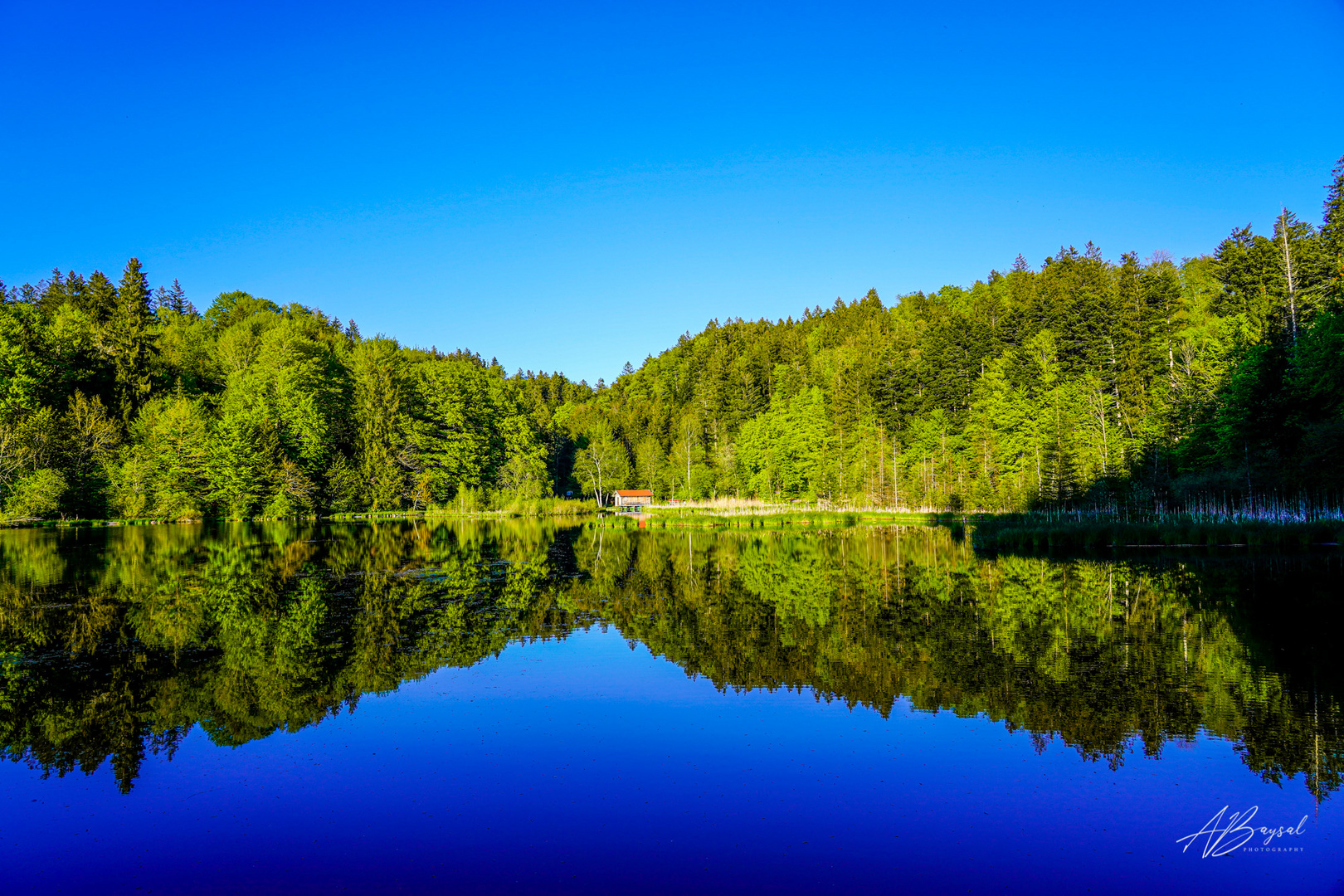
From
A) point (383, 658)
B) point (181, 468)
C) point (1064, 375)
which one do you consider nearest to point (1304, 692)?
point (383, 658)

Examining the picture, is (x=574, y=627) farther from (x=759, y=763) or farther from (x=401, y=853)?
(x=401, y=853)

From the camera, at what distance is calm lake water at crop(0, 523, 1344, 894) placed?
6.73m

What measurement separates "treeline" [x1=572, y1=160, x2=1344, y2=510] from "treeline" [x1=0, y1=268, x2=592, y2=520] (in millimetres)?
20821

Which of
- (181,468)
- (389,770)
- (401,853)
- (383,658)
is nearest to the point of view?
(401,853)

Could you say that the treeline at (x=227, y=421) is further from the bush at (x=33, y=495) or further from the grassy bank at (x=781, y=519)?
the grassy bank at (x=781, y=519)

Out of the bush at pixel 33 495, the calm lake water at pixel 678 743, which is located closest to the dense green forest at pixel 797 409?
the bush at pixel 33 495

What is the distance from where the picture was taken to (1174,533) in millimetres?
31969

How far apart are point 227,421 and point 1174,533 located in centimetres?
6286

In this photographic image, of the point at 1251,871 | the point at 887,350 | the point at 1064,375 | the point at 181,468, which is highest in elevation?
the point at 887,350

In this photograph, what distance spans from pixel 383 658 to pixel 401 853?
743 cm

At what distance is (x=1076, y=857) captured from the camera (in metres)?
6.72

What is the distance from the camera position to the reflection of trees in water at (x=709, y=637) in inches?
395

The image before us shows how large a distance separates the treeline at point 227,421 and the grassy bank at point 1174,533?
169 feet

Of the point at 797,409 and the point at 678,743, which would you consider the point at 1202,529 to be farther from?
the point at 797,409
